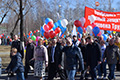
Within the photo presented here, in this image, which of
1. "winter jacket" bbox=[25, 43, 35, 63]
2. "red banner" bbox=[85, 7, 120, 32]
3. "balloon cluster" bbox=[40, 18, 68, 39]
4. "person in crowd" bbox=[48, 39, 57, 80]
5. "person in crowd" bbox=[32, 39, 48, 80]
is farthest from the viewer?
"balloon cluster" bbox=[40, 18, 68, 39]

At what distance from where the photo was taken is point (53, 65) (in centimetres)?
857

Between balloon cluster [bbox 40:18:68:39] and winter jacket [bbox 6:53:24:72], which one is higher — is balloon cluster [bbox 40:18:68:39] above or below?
above

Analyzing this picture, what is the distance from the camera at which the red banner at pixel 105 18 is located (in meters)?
11.1

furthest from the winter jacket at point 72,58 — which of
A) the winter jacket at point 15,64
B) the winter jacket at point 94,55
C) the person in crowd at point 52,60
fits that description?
the person in crowd at point 52,60

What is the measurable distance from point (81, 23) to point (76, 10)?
115ft

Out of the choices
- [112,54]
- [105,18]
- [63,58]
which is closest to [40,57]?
[63,58]

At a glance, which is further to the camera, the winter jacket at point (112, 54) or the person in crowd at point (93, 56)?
the winter jacket at point (112, 54)

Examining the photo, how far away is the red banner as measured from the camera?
11.1 metres

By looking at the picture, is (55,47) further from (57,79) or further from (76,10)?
(76,10)

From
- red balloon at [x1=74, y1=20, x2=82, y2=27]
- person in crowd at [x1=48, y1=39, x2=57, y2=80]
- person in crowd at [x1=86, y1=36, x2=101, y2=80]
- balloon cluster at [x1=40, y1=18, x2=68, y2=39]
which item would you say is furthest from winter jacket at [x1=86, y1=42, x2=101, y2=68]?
red balloon at [x1=74, y1=20, x2=82, y2=27]

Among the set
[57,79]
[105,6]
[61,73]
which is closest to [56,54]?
[61,73]

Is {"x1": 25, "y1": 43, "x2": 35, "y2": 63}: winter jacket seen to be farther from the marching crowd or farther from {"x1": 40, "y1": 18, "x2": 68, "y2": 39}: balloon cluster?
{"x1": 40, "y1": 18, "x2": 68, "y2": 39}: balloon cluster

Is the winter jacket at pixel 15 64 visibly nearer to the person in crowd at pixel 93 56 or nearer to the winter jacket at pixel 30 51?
the winter jacket at pixel 30 51

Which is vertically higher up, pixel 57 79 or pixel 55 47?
pixel 55 47
